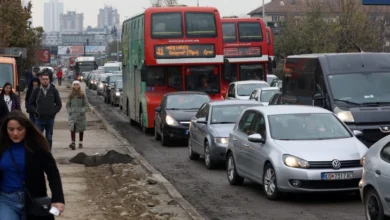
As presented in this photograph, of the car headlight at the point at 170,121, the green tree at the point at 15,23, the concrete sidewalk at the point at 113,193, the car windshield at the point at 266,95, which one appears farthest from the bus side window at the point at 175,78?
the green tree at the point at 15,23

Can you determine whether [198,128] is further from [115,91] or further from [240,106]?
[115,91]

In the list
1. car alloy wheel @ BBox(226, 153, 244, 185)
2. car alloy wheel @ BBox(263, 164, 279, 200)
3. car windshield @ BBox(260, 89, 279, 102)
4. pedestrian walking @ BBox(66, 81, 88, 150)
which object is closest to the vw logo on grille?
car alloy wheel @ BBox(263, 164, 279, 200)

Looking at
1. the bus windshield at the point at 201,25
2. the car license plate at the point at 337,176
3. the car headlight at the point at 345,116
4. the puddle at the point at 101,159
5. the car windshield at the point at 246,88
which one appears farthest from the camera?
the car windshield at the point at 246,88

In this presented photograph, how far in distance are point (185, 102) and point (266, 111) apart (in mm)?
10953

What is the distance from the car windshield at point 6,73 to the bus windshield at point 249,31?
16.3 m

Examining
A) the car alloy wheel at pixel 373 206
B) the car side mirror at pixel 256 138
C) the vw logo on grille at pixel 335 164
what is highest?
the car side mirror at pixel 256 138

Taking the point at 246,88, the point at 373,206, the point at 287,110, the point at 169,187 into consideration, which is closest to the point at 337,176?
the point at 287,110

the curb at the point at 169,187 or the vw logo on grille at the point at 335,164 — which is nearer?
the curb at the point at 169,187

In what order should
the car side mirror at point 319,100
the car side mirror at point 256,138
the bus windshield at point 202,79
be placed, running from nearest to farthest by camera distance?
the car side mirror at point 256,138 < the car side mirror at point 319,100 < the bus windshield at point 202,79

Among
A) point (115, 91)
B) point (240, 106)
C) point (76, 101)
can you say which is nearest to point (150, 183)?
point (240, 106)

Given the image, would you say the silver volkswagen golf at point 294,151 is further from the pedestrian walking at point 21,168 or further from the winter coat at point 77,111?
the winter coat at point 77,111

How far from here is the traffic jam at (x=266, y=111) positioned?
44.2ft

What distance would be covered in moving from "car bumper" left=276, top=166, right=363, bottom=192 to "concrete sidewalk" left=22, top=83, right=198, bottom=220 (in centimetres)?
165

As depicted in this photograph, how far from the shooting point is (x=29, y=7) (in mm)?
58969
